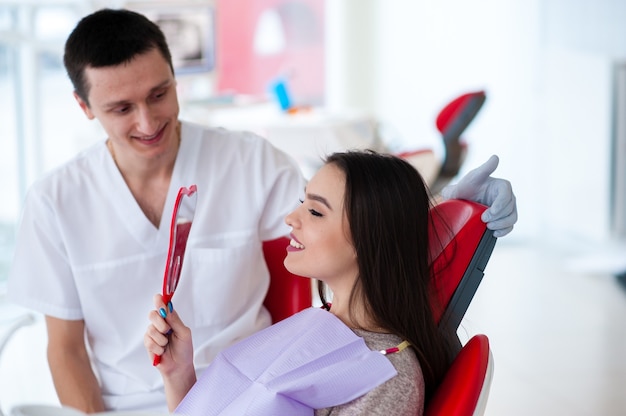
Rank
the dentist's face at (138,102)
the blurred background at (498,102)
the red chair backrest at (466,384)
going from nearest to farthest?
the red chair backrest at (466,384) → the dentist's face at (138,102) → the blurred background at (498,102)

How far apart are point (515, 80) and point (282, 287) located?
316 cm

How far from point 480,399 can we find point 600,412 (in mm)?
1579

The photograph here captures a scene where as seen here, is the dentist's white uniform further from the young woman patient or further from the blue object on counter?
the blue object on counter

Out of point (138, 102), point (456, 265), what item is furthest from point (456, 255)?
point (138, 102)

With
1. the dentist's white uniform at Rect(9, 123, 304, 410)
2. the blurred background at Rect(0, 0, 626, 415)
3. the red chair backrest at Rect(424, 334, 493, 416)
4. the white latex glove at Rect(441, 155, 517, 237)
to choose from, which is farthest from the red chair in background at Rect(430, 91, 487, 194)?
the red chair backrest at Rect(424, 334, 493, 416)

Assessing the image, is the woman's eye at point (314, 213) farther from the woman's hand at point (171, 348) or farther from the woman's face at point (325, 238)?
the woman's hand at point (171, 348)

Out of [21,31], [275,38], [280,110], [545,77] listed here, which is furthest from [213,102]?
[545,77]

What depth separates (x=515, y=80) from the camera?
454cm

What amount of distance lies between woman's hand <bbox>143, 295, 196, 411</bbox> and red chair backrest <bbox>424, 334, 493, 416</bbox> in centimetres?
37

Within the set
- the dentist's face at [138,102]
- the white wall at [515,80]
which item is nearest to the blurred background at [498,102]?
the white wall at [515,80]

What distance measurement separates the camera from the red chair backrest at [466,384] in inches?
44.2

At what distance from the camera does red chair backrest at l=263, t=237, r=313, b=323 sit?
1649 mm

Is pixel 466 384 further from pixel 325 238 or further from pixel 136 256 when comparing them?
pixel 136 256

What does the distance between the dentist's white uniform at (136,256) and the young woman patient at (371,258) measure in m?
0.28
